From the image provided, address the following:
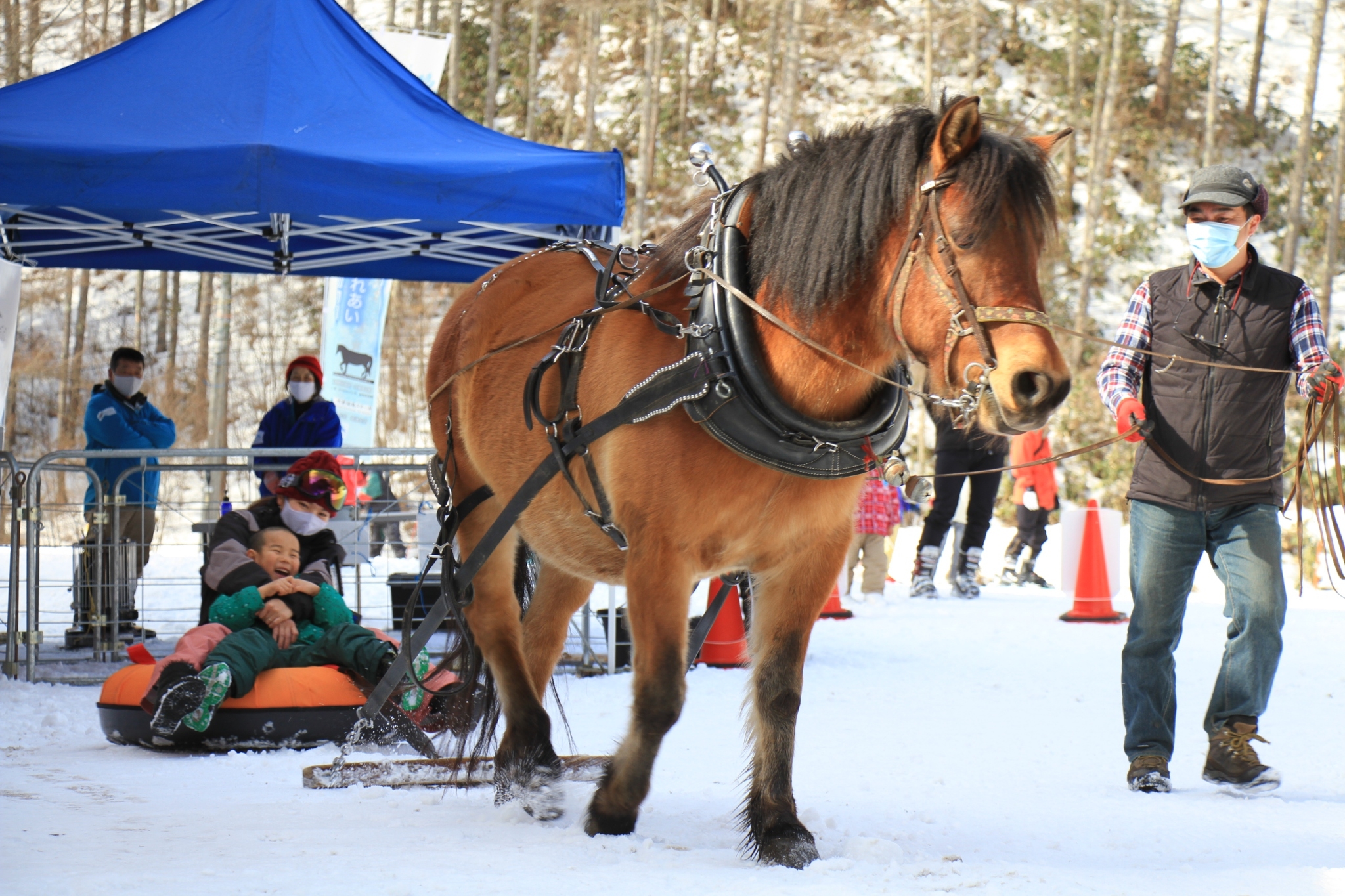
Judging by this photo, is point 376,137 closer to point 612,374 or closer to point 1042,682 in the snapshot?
point 612,374

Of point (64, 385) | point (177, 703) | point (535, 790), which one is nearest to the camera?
point (535, 790)

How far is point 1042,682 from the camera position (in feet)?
21.0

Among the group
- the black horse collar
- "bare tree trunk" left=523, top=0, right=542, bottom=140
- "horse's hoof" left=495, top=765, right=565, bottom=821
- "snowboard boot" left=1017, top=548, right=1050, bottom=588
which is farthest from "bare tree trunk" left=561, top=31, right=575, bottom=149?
the black horse collar

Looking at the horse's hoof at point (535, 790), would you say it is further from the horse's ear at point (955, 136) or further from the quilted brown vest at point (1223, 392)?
the quilted brown vest at point (1223, 392)

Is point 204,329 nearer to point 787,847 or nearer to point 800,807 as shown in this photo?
point 800,807

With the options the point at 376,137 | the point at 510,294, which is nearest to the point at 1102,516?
the point at 376,137

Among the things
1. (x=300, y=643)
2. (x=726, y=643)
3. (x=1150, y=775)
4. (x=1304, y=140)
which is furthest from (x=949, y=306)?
(x=1304, y=140)

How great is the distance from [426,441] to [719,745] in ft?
63.1

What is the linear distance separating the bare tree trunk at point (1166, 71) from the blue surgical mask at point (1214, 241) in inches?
904

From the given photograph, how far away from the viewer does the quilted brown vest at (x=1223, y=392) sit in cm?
394

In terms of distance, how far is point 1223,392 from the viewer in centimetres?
397

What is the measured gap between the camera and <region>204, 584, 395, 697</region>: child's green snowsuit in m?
4.55

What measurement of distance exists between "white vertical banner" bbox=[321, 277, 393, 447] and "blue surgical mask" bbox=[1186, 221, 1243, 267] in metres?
9.25

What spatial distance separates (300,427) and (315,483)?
285 cm
